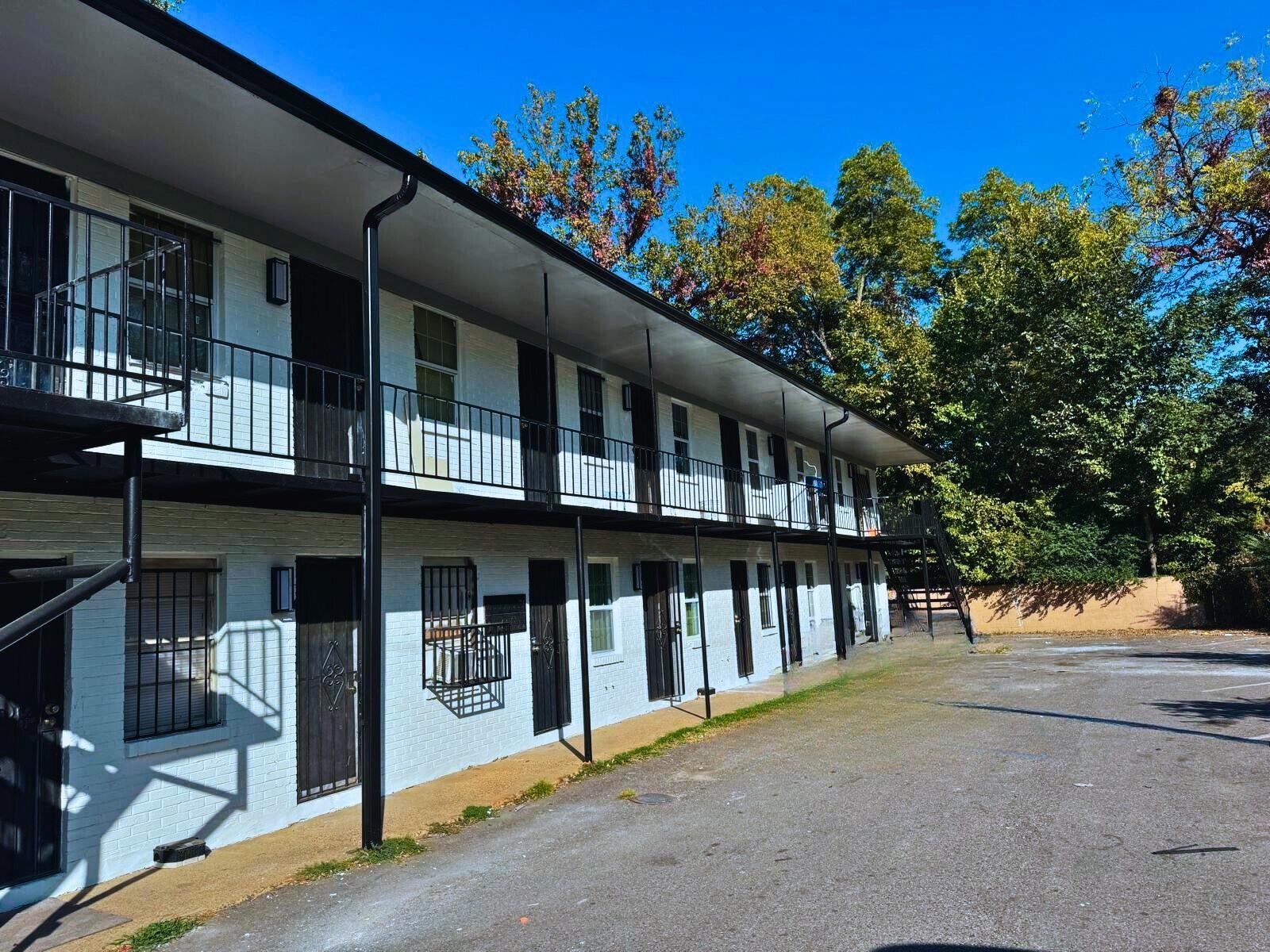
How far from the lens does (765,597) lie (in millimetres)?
18688

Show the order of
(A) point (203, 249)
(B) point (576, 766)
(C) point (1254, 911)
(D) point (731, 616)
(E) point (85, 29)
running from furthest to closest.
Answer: (D) point (731, 616)
(B) point (576, 766)
(A) point (203, 249)
(E) point (85, 29)
(C) point (1254, 911)

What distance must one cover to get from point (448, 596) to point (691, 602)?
21.1ft

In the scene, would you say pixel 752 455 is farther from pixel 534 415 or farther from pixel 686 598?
pixel 534 415

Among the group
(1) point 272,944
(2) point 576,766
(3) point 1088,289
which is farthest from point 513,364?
(3) point 1088,289

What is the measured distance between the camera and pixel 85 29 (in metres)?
5.25

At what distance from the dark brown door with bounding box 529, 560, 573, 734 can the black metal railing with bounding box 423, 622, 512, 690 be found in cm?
78

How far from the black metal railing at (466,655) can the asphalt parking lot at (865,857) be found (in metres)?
1.81

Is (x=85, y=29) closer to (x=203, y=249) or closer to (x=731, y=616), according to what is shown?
(x=203, y=249)

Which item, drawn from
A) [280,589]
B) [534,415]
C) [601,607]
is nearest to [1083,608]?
[601,607]

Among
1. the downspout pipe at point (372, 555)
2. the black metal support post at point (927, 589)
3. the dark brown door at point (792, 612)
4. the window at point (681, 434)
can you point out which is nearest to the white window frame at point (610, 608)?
the window at point (681, 434)

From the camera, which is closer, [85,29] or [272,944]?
[272,944]

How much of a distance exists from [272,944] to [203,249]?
5.66 meters

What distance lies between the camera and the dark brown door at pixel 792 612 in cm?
1897

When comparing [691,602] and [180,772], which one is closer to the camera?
[180,772]
